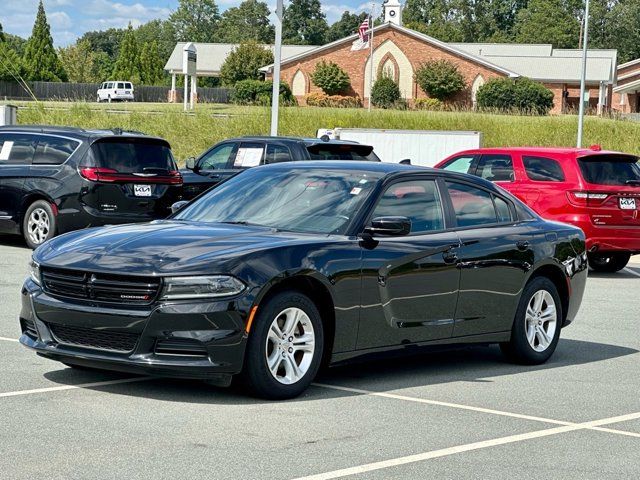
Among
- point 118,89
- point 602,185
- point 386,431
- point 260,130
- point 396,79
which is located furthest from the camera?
point 118,89

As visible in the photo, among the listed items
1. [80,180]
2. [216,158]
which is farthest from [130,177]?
[216,158]

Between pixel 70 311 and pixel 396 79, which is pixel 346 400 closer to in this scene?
pixel 70 311

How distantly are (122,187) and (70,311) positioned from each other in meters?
10.4

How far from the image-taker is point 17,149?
18.5 metres

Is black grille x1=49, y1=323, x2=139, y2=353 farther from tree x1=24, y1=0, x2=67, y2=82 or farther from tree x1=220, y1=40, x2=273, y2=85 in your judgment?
tree x1=24, y1=0, x2=67, y2=82

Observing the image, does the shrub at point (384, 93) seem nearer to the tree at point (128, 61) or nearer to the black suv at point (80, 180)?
the tree at point (128, 61)

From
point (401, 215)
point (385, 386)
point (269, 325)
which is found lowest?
point (385, 386)

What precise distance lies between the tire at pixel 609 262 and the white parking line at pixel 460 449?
10.9 metres

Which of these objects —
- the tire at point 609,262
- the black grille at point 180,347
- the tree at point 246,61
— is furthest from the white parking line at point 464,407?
the tree at point 246,61

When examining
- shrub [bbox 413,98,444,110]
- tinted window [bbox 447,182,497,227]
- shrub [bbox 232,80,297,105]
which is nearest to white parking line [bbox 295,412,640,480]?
tinted window [bbox 447,182,497,227]

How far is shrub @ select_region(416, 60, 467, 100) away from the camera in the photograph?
82062 millimetres

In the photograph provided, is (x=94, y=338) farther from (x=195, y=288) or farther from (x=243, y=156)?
(x=243, y=156)

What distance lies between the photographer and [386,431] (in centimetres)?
719

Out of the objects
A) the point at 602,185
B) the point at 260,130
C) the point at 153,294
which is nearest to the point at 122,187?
the point at 602,185
